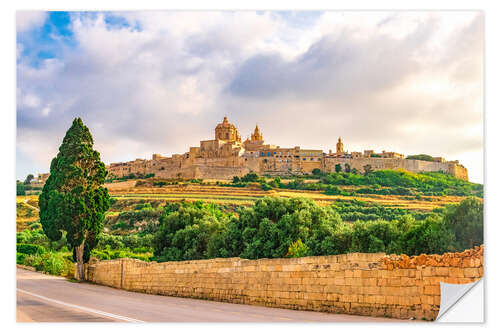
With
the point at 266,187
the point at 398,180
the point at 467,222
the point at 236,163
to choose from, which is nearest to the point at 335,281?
the point at 467,222

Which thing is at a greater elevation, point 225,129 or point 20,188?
point 225,129

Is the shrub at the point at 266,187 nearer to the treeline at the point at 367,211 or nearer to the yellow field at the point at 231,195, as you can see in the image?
the yellow field at the point at 231,195

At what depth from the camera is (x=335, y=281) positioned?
21.4ft

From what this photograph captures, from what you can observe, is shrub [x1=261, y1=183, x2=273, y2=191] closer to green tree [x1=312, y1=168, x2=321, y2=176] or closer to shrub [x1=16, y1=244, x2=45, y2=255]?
green tree [x1=312, y1=168, x2=321, y2=176]

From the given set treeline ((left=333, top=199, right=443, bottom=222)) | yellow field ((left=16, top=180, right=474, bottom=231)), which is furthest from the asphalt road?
treeline ((left=333, top=199, right=443, bottom=222))

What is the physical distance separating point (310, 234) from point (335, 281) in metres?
5.67

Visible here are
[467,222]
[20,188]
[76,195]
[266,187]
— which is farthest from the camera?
[266,187]

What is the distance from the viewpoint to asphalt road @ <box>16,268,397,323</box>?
6379mm

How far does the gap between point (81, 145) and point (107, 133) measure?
138cm

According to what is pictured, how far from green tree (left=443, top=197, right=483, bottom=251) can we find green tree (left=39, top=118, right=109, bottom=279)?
301 inches

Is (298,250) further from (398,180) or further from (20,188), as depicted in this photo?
(398,180)

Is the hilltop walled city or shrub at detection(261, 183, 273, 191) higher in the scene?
the hilltop walled city

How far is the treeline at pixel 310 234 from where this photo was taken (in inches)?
407

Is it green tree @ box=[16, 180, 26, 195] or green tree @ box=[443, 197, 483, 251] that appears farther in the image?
green tree @ box=[16, 180, 26, 195]
